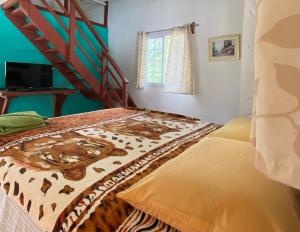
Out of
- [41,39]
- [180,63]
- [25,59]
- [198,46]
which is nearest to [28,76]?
[25,59]

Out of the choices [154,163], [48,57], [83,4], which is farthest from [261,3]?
[83,4]

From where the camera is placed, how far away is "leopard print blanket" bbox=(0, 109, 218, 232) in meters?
0.79

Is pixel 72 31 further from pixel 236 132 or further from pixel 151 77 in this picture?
pixel 236 132

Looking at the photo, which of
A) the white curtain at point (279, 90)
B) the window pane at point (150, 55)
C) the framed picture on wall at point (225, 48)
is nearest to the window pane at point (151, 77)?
the window pane at point (150, 55)

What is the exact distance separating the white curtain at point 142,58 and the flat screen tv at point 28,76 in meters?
1.65

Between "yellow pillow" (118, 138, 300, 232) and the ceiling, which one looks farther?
the ceiling

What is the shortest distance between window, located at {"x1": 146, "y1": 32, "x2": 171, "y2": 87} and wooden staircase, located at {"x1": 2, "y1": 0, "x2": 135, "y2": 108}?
26.6 inches

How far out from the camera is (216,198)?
2.23 feet

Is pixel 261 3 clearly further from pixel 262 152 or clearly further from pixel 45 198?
pixel 45 198

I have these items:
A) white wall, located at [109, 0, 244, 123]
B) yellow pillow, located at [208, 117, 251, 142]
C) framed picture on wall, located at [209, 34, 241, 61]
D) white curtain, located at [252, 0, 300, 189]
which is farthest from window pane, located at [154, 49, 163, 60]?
white curtain, located at [252, 0, 300, 189]

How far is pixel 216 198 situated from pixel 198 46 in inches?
137

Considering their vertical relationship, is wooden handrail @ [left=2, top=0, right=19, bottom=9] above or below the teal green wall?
above

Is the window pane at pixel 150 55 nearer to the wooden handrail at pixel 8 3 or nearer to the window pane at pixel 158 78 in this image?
the window pane at pixel 158 78

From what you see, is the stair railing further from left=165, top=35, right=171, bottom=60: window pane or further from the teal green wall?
left=165, top=35, right=171, bottom=60: window pane
